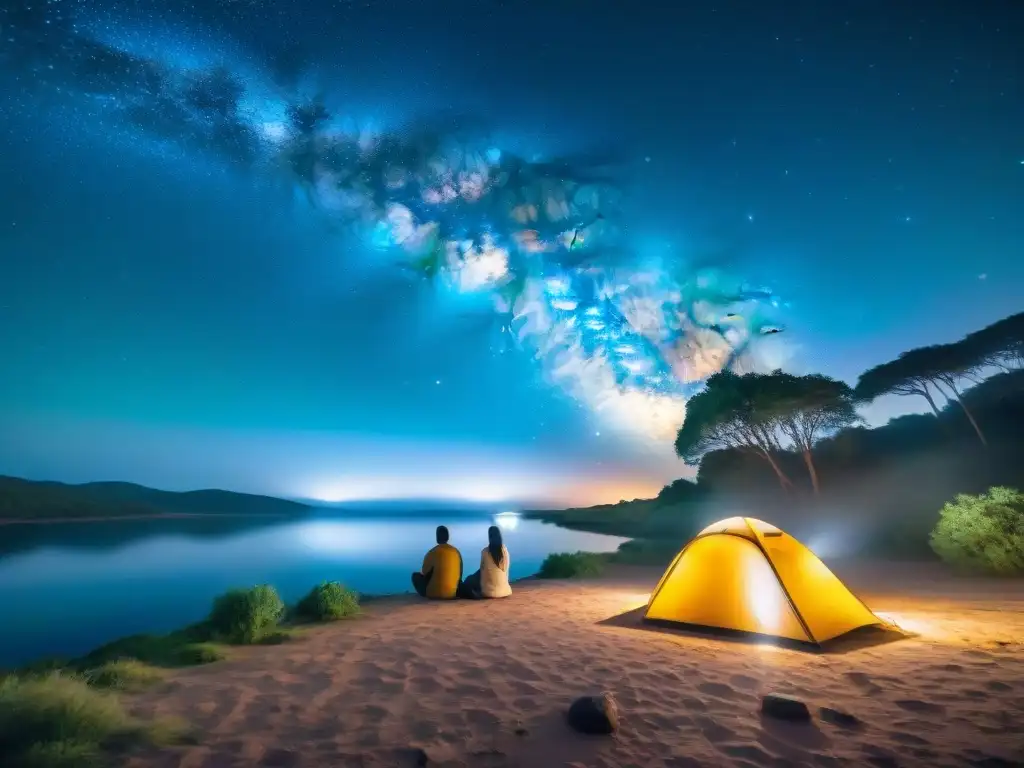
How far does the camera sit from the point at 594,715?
4258 millimetres

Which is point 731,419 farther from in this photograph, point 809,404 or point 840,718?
point 840,718

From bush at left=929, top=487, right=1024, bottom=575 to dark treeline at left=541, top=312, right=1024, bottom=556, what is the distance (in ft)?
18.5

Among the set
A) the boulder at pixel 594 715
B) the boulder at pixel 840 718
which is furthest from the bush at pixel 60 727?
the boulder at pixel 840 718

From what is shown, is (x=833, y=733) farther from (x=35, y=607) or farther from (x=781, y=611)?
(x=35, y=607)

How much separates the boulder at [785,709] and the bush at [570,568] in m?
11.9

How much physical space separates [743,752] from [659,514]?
50.8 meters

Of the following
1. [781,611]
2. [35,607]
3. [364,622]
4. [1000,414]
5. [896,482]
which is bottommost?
[35,607]

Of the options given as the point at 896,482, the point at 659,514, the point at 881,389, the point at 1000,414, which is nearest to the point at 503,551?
the point at 881,389

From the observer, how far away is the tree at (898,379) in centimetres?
2864

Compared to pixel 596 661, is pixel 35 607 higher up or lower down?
lower down

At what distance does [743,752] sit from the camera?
3.89 m

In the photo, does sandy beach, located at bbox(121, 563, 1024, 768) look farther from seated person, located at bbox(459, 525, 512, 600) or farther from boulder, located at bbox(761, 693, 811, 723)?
seated person, located at bbox(459, 525, 512, 600)

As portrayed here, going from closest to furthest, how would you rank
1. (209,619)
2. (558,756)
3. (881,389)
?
1. (558,756)
2. (209,619)
3. (881,389)

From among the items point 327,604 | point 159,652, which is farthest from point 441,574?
point 159,652
